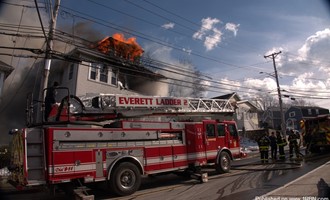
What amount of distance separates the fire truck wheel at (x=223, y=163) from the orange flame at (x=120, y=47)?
Result: 1316cm

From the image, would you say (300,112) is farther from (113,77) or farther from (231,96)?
(113,77)

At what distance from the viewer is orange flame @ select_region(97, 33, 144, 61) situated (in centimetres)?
2308

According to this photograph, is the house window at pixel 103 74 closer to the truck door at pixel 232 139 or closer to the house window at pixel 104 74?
the house window at pixel 104 74

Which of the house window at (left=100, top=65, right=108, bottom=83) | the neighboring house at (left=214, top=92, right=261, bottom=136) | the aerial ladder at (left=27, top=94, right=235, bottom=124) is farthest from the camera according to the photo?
the neighboring house at (left=214, top=92, right=261, bottom=136)

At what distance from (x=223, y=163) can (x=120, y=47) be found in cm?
1416

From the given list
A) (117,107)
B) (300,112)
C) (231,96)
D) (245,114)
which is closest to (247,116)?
(245,114)

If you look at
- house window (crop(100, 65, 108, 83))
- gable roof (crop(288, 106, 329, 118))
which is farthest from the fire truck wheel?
gable roof (crop(288, 106, 329, 118))

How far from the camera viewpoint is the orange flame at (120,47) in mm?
23078

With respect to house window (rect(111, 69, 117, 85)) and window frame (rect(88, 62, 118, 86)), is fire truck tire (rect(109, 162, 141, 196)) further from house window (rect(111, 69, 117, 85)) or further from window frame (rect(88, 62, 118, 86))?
house window (rect(111, 69, 117, 85))

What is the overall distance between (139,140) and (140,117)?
1855mm

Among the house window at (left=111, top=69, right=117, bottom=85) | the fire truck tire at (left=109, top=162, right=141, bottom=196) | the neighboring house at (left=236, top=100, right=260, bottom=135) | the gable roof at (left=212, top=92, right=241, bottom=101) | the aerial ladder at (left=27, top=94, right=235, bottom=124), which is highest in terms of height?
the gable roof at (left=212, top=92, right=241, bottom=101)

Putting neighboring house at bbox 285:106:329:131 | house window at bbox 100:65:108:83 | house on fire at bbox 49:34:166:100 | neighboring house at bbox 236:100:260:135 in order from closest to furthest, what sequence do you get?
house on fire at bbox 49:34:166:100 < house window at bbox 100:65:108:83 < neighboring house at bbox 236:100:260:135 < neighboring house at bbox 285:106:329:131

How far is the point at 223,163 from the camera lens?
12.6 meters

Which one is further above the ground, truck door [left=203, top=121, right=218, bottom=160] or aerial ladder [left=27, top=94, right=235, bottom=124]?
aerial ladder [left=27, top=94, right=235, bottom=124]
